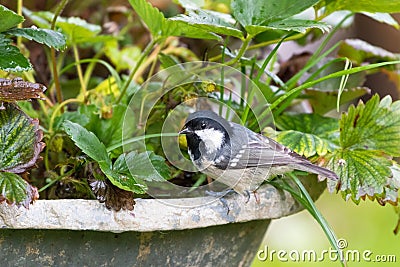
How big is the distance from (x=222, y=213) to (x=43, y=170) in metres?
0.35

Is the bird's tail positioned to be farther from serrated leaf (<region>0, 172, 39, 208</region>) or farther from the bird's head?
serrated leaf (<region>0, 172, 39, 208</region>)

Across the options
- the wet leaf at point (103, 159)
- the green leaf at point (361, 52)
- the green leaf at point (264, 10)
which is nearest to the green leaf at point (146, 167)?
the wet leaf at point (103, 159)

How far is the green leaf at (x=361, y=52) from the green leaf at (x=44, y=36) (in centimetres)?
59

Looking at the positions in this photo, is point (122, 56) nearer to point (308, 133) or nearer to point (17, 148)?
point (308, 133)

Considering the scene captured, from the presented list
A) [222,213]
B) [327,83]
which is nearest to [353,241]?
[327,83]

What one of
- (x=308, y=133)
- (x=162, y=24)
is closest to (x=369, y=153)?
(x=308, y=133)

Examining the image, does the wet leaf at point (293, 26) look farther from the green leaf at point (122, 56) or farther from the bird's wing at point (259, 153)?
the green leaf at point (122, 56)

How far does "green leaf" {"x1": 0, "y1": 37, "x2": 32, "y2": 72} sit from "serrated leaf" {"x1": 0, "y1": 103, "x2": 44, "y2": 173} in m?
0.05

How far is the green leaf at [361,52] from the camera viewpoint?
1179 mm

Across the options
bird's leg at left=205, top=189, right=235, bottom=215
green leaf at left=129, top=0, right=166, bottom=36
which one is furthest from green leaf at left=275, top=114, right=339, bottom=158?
green leaf at left=129, top=0, right=166, bottom=36

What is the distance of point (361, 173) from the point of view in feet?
2.87

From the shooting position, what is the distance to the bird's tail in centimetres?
86

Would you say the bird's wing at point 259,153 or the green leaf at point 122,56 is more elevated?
the bird's wing at point 259,153

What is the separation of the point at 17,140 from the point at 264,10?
37 centimetres
